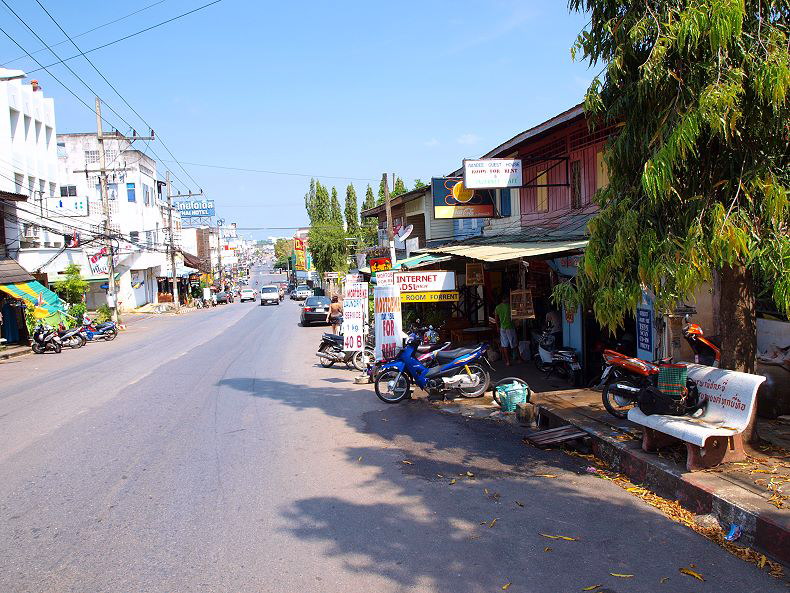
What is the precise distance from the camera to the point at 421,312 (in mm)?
20641

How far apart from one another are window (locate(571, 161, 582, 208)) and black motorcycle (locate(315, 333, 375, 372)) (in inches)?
246

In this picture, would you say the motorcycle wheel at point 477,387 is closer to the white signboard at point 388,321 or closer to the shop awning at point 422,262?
the white signboard at point 388,321

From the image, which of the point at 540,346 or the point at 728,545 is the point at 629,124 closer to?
the point at 728,545

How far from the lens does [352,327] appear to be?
15.6 meters

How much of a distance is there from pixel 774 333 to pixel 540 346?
4.40 m

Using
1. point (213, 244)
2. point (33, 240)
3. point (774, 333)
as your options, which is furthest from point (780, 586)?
point (213, 244)

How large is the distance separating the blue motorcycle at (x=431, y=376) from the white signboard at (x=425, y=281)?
2.09 m

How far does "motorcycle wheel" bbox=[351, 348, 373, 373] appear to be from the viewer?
51.2ft

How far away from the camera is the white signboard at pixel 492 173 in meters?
13.2

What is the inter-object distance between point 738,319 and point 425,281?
7.43 meters

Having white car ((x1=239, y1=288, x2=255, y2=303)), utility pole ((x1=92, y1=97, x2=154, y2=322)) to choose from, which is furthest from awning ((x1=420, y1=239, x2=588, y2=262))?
white car ((x1=239, y1=288, x2=255, y2=303))

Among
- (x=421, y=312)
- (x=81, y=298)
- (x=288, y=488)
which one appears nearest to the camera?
(x=288, y=488)

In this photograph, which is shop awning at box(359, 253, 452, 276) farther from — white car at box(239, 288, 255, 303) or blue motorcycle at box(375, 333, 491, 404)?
white car at box(239, 288, 255, 303)

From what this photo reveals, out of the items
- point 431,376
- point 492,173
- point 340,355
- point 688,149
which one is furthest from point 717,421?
point 340,355
